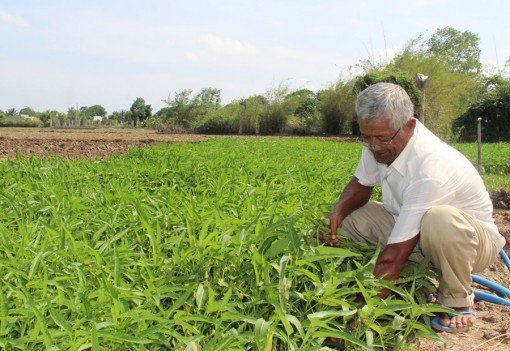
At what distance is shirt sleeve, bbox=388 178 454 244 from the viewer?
225cm

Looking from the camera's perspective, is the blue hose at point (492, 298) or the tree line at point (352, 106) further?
the tree line at point (352, 106)

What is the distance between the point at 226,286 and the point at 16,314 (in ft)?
2.71

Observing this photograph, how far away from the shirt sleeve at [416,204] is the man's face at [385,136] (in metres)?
0.24

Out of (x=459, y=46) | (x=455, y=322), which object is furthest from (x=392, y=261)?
(x=459, y=46)

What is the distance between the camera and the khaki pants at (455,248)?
2.28m

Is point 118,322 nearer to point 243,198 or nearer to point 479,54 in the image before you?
point 243,198

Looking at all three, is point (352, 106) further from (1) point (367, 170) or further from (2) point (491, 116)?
(1) point (367, 170)

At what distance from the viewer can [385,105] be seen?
7.46 feet

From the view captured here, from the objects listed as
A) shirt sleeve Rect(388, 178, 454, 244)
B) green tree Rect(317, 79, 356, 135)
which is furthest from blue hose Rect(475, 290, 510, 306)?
green tree Rect(317, 79, 356, 135)

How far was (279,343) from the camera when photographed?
6.30 feet

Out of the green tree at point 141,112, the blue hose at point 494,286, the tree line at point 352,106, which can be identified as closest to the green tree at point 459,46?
the tree line at point 352,106

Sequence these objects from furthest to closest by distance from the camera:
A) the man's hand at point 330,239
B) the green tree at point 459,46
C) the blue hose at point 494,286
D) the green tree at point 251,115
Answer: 1. the green tree at point 459,46
2. the green tree at point 251,115
3. the blue hose at point 494,286
4. the man's hand at point 330,239

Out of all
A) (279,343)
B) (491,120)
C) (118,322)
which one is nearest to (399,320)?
(279,343)

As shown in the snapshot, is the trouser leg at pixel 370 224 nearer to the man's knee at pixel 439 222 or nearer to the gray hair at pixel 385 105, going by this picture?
the man's knee at pixel 439 222
